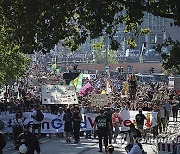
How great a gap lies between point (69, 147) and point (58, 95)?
6.77 meters

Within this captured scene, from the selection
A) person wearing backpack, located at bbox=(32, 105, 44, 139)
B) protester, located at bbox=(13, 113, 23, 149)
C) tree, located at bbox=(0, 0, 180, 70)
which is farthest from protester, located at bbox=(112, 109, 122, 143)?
tree, located at bbox=(0, 0, 180, 70)

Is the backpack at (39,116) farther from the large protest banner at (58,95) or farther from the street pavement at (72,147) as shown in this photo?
the large protest banner at (58,95)

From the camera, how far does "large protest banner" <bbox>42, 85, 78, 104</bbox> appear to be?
29891 millimetres

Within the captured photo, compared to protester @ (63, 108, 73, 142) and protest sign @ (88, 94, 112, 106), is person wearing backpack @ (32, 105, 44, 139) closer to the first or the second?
protester @ (63, 108, 73, 142)

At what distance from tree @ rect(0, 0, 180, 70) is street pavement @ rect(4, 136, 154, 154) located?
4.66 meters

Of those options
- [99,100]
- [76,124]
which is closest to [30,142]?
[76,124]

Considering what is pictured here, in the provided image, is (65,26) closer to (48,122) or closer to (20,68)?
(48,122)

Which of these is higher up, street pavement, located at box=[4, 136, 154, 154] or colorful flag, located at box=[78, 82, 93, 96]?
colorful flag, located at box=[78, 82, 93, 96]

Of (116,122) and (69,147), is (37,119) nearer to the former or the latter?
(69,147)

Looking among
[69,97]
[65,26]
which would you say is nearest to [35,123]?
[69,97]

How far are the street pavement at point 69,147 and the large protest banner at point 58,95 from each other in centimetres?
415

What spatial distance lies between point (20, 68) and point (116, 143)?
2356 cm

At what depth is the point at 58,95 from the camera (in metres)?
29.9

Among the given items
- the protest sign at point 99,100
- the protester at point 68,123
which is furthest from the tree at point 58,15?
the protest sign at point 99,100
